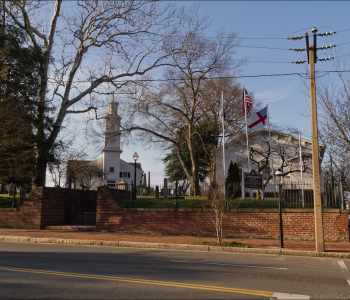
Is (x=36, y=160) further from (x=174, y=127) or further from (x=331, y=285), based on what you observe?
(x=331, y=285)

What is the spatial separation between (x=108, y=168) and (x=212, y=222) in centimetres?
6023

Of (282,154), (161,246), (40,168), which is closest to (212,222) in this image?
(161,246)

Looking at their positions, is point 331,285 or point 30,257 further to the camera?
point 30,257

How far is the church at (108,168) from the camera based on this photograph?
110ft

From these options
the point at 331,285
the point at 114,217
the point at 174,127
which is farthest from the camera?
the point at 174,127

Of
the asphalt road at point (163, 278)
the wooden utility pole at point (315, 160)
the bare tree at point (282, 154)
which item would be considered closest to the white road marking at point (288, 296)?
the asphalt road at point (163, 278)

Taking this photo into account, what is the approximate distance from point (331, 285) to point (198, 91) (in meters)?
27.7

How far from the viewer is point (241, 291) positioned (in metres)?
8.28

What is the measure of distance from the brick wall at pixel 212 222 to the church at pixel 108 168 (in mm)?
4513

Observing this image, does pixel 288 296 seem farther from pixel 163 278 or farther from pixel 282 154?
pixel 282 154

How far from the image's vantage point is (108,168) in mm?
80812

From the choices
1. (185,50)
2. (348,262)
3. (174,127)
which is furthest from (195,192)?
A: (348,262)

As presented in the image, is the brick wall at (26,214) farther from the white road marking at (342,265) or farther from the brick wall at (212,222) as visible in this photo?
the white road marking at (342,265)

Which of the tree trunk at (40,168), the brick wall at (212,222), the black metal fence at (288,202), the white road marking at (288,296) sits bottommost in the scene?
the white road marking at (288,296)
